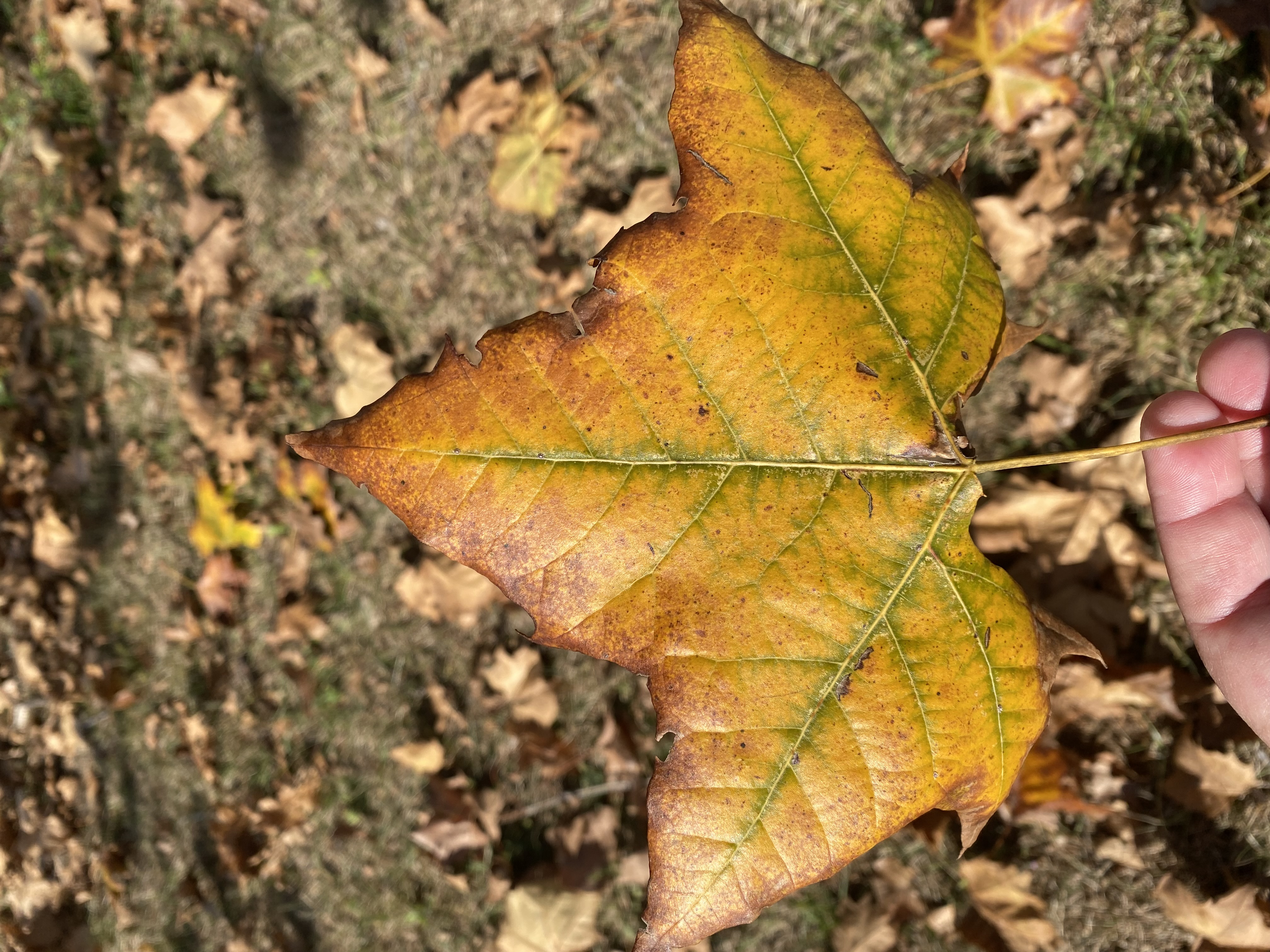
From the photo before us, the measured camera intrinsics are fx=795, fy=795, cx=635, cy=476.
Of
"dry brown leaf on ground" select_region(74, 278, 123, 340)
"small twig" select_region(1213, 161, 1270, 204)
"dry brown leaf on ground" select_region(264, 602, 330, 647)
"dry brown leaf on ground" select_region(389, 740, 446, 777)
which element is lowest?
"dry brown leaf on ground" select_region(389, 740, 446, 777)

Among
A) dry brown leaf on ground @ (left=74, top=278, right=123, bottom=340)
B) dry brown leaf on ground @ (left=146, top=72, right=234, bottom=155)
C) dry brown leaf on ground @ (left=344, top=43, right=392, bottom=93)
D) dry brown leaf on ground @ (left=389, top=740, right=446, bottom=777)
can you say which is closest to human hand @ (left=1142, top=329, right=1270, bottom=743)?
dry brown leaf on ground @ (left=389, top=740, right=446, bottom=777)

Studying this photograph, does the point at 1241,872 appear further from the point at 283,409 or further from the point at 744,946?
the point at 283,409

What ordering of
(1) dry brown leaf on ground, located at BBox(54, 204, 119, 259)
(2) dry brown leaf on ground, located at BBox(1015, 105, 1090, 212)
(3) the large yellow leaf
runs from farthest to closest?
(1) dry brown leaf on ground, located at BBox(54, 204, 119, 259) < (2) dry brown leaf on ground, located at BBox(1015, 105, 1090, 212) < (3) the large yellow leaf

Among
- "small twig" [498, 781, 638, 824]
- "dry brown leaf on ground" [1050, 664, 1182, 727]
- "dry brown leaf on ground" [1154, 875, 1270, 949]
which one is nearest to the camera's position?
"dry brown leaf on ground" [1154, 875, 1270, 949]

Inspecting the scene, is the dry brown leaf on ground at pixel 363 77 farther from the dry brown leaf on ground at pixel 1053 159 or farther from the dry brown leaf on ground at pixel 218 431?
the dry brown leaf on ground at pixel 1053 159

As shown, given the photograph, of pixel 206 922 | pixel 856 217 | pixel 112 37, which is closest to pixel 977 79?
pixel 856 217

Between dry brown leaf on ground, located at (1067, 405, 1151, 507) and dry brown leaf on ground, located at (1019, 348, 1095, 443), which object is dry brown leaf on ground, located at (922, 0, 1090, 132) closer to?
dry brown leaf on ground, located at (1019, 348, 1095, 443)

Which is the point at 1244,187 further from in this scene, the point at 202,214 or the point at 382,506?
the point at 202,214
